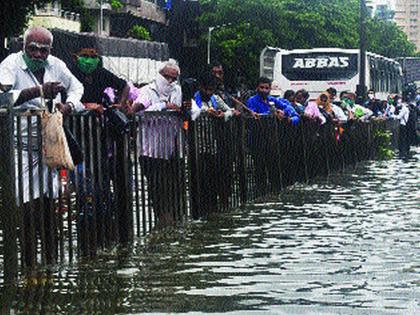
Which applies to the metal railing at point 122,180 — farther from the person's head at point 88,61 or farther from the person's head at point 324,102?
the person's head at point 324,102

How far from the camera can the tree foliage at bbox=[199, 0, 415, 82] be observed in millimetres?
102500

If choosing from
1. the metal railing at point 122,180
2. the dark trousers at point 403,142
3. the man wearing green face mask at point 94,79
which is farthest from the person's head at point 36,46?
the dark trousers at point 403,142

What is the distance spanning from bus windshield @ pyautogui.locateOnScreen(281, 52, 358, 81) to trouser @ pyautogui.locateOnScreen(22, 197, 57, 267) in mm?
39364

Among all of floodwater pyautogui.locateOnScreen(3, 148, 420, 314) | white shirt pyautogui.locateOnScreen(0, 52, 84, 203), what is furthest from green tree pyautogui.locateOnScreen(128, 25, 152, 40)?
white shirt pyautogui.locateOnScreen(0, 52, 84, 203)

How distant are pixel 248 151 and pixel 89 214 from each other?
6.98m

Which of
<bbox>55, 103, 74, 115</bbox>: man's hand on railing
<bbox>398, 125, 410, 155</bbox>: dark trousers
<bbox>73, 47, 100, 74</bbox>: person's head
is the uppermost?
<bbox>73, 47, 100, 74</bbox>: person's head

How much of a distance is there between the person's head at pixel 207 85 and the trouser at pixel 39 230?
6.93 metres

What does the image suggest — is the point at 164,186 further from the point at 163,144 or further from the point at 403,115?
the point at 403,115

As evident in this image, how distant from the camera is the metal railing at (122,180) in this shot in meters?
9.88

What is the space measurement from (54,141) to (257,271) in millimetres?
1568

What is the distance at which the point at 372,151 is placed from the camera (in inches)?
1364

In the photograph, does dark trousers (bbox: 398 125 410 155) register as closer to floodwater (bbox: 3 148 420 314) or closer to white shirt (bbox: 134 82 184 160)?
floodwater (bbox: 3 148 420 314)

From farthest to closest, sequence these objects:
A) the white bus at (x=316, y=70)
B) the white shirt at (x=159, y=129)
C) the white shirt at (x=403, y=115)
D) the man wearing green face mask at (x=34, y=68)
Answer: the white bus at (x=316, y=70) → the white shirt at (x=403, y=115) → the white shirt at (x=159, y=129) → the man wearing green face mask at (x=34, y=68)

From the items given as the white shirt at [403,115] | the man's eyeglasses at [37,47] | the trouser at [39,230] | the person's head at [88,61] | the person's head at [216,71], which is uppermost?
the man's eyeglasses at [37,47]
